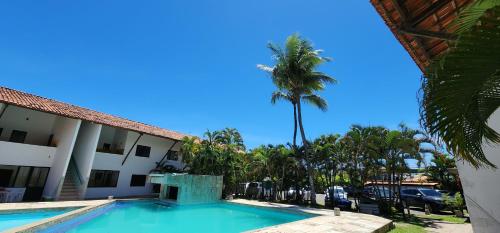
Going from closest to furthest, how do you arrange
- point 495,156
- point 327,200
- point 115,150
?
point 495,156 → point 327,200 → point 115,150

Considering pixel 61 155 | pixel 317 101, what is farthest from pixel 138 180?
pixel 317 101

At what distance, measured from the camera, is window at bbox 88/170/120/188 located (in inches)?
807

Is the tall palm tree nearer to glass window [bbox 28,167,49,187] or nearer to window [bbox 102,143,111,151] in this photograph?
window [bbox 102,143,111,151]

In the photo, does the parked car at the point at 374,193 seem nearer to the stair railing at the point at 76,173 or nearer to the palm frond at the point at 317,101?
the palm frond at the point at 317,101

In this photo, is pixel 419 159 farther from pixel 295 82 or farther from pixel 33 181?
pixel 33 181

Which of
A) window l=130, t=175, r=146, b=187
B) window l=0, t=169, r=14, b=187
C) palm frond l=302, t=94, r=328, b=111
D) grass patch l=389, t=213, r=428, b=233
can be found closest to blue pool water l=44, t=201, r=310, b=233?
window l=130, t=175, r=146, b=187

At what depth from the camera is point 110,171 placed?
838 inches

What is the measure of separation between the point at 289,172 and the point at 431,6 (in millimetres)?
20702

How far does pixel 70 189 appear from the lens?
18.5 metres

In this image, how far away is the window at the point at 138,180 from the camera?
2278cm

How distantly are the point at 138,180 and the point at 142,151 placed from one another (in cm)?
263

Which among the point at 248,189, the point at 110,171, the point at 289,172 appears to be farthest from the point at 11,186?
the point at 289,172

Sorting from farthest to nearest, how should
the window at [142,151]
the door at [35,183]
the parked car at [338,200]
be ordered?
the window at [142,151] → the parked car at [338,200] → the door at [35,183]

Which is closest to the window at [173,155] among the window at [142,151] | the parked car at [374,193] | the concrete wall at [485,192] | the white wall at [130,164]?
the white wall at [130,164]
